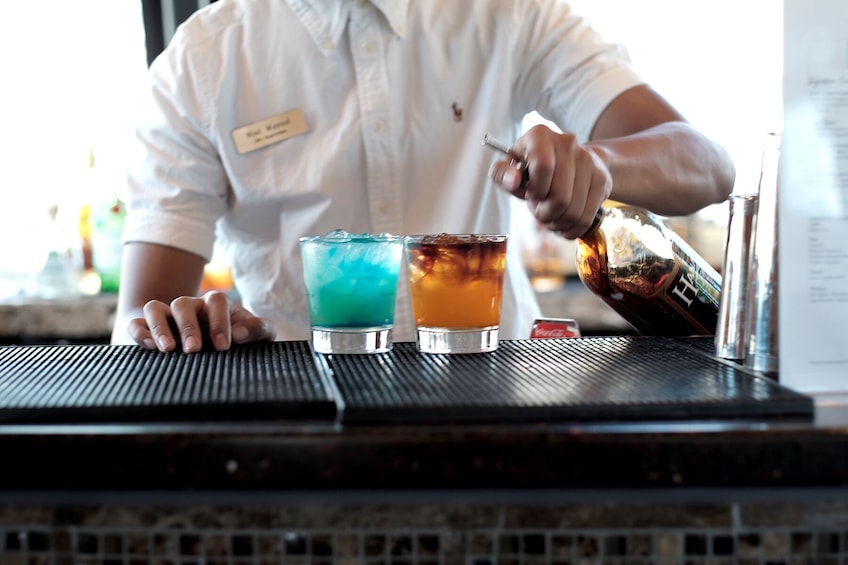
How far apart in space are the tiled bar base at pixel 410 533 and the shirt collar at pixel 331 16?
1.22 metres

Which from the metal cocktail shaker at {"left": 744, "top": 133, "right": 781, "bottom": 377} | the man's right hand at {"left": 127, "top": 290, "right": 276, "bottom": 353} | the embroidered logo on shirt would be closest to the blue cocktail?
the man's right hand at {"left": 127, "top": 290, "right": 276, "bottom": 353}

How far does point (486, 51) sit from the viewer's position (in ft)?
5.93

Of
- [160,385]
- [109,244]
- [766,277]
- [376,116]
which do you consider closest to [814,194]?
[766,277]

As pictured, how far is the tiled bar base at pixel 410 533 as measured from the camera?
68 centimetres

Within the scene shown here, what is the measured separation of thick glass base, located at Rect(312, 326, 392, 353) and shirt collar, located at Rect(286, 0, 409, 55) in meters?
0.89

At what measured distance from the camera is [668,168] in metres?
1.46

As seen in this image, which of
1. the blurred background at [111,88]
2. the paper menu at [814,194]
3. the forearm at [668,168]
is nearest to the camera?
the paper menu at [814,194]

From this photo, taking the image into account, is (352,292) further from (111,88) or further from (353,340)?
(111,88)

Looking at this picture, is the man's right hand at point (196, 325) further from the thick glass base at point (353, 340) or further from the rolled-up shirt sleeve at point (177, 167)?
the rolled-up shirt sleeve at point (177, 167)

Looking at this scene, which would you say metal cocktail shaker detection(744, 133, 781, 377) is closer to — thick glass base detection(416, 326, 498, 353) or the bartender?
thick glass base detection(416, 326, 498, 353)

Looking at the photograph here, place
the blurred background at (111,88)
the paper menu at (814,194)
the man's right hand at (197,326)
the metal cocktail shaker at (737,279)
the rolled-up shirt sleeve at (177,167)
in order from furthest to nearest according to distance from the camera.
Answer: the blurred background at (111,88) → the rolled-up shirt sleeve at (177,167) → the man's right hand at (197,326) → the metal cocktail shaker at (737,279) → the paper menu at (814,194)

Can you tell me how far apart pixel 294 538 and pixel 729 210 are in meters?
0.57

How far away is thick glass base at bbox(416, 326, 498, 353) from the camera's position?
98 cm

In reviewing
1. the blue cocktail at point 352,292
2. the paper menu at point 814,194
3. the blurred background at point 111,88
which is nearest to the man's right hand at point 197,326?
the blue cocktail at point 352,292
